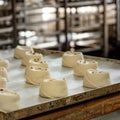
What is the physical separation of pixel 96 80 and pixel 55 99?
13.5 inches

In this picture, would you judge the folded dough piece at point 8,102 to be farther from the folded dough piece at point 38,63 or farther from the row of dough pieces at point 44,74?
the folded dough piece at point 38,63

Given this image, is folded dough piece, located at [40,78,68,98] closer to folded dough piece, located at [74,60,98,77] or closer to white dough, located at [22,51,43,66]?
folded dough piece, located at [74,60,98,77]

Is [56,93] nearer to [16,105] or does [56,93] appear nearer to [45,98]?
[45,98]

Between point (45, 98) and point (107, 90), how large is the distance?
1.21 feet

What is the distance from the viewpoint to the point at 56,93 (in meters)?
2.03

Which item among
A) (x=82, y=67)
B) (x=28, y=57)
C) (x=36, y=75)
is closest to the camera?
(x=36, y=75)

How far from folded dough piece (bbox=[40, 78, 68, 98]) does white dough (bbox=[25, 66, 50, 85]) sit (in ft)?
0.83

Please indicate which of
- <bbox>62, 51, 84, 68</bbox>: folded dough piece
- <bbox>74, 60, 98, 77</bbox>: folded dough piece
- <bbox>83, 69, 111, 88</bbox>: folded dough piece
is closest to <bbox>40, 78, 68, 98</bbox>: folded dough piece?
<bbox>83, 69, 111, 88</bbox>: folded dough piece

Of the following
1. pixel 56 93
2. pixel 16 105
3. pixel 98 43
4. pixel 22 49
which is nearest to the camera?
pixel 16 105

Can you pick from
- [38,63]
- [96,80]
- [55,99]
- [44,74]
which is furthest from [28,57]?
[55,99]

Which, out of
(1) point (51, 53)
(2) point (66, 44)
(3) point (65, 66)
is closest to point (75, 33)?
(2) point (66, 44)

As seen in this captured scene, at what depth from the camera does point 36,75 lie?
7.72 feet

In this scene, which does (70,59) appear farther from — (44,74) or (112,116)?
(112,116)

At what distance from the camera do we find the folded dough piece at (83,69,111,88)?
220cm
